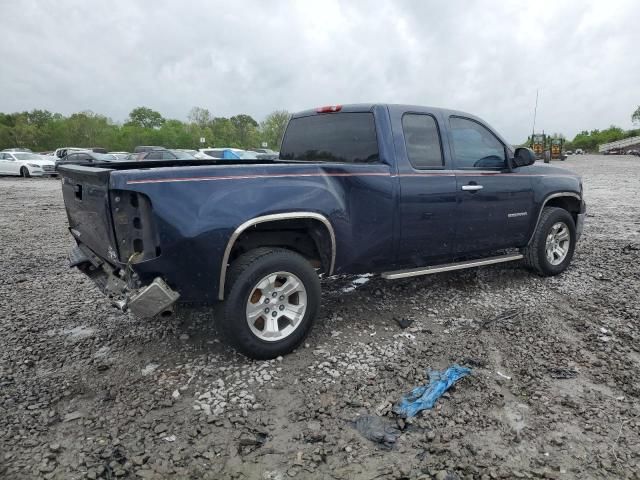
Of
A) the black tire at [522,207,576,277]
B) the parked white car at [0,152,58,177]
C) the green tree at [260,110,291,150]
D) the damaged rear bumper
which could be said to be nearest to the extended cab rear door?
the black tire at [522,207,576,277]

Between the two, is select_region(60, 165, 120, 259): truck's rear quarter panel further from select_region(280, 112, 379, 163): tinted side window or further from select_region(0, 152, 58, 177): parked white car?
select_region(0, 152, 58, 177): parked white car

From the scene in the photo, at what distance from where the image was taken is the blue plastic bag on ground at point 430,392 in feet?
9.97

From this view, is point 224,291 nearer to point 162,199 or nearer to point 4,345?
point 162,199

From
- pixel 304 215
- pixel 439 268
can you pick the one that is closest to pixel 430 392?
pixel 304 215

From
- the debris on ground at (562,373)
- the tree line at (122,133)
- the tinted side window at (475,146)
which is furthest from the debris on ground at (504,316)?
the tree line at (122,133)

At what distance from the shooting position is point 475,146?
4.98m

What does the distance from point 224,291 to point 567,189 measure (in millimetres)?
4487

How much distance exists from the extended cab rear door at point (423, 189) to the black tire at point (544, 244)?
1.49m

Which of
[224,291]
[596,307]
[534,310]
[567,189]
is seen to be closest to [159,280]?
[224,291]

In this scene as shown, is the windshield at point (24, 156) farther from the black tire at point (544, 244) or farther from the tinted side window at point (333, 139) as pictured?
the black tire at point (544, 244)

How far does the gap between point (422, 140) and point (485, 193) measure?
0.92 m

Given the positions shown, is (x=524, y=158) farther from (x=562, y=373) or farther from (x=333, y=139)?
(x=562, y=373)

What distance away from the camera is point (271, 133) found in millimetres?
72375

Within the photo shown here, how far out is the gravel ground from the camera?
260 centimetres
